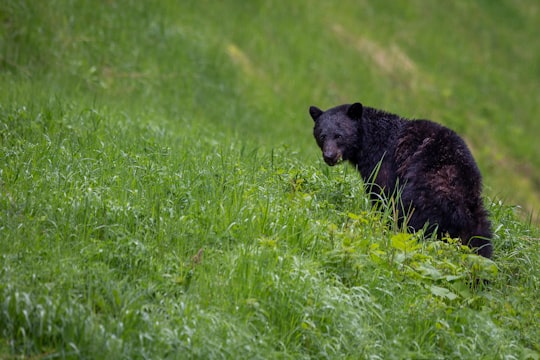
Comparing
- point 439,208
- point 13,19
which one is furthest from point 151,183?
point 13,19

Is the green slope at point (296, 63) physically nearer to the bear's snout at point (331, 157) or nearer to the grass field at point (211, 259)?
the grass field at point (211, 259)

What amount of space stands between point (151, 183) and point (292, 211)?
140 centimetres

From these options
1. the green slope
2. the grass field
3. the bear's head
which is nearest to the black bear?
the bear's head

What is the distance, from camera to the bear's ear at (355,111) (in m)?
7.81

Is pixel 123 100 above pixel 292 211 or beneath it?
beneath

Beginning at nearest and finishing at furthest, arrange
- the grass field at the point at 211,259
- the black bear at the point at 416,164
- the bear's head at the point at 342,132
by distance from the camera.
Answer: the grass field at the point at 211,259
the black bear at the point at 416,164
the bear's head at the point at 342,132

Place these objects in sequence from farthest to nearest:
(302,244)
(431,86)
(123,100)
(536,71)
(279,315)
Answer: (536,71) < (431,86) < (123,100) < (302,244) < (279,315)

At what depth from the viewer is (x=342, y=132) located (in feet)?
25.7

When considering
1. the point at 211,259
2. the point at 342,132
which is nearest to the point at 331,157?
the point at 342,132

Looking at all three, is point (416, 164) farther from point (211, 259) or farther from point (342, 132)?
point (211, 259)

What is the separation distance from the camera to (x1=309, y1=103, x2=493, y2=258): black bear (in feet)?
21.1

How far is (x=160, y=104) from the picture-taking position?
14258 mm

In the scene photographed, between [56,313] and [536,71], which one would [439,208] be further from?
[536,71]

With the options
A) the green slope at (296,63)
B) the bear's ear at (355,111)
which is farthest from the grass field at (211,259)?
the green slope at (296,63)
